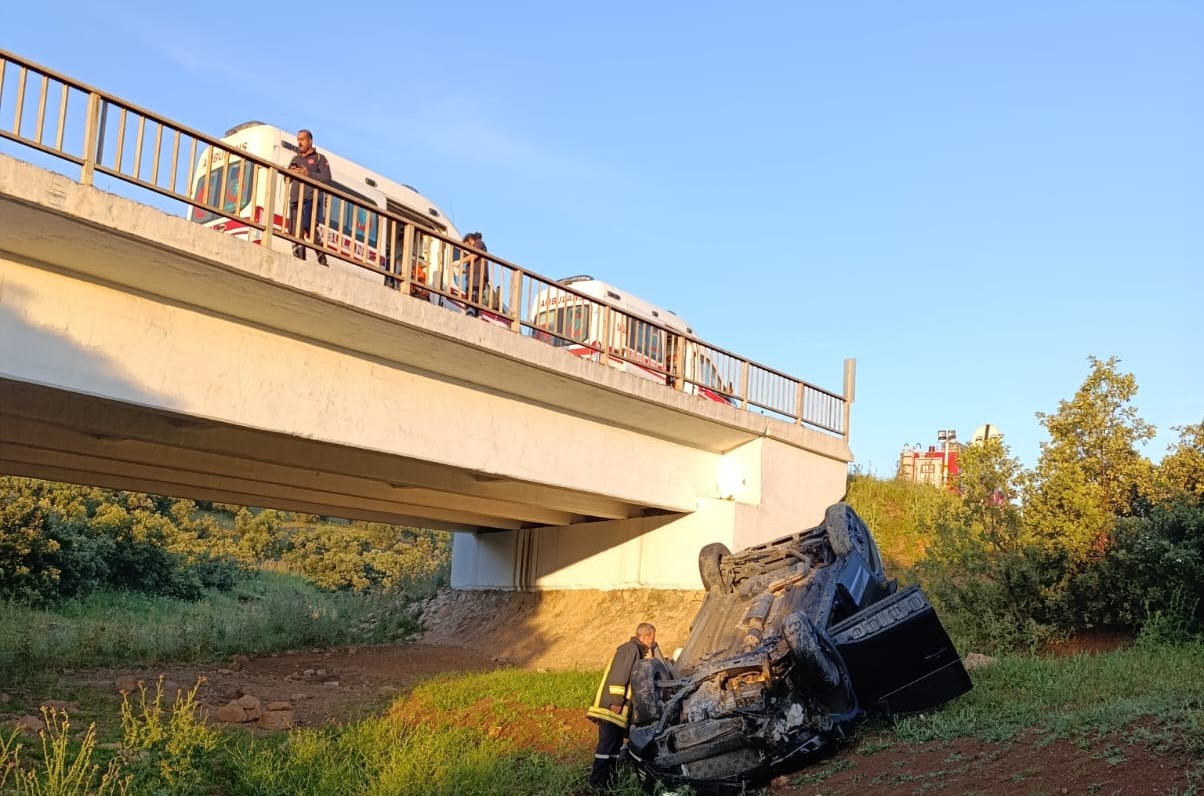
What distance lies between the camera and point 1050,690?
10.5 m

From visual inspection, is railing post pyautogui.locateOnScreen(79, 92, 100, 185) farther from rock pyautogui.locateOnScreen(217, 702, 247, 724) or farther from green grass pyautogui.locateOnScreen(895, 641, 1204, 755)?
green grass pyautogui.locateOnScreen(895, 641, 1204, 755)

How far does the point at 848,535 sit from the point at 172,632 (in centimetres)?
1232

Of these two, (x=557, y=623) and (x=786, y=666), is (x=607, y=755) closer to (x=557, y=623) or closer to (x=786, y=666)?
(x=786, y=666)

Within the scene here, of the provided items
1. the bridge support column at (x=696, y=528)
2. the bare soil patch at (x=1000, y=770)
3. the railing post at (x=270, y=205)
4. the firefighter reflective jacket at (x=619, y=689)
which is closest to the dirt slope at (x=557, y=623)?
the bridge support column at (x=696, y=528)

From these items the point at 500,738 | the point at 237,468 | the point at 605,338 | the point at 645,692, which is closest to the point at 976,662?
the point at 645,692

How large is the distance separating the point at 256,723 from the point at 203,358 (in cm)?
412

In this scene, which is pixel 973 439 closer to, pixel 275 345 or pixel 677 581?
pixel 677 581

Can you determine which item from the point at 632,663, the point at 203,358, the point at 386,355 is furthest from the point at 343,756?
the point at 386,355

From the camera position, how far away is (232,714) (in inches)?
448

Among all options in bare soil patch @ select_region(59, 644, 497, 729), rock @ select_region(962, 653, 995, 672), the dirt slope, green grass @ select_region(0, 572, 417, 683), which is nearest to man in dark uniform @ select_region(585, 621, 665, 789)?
bare soil patch @ select_region(59, 644, 497, 729)

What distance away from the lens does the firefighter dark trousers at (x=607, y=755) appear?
895 cm

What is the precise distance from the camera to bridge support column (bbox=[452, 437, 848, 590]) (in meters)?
18.4

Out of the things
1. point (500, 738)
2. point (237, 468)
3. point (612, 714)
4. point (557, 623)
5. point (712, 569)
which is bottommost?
point (500, 738)

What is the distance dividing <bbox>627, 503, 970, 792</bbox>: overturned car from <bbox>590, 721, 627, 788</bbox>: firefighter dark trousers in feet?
0.77
